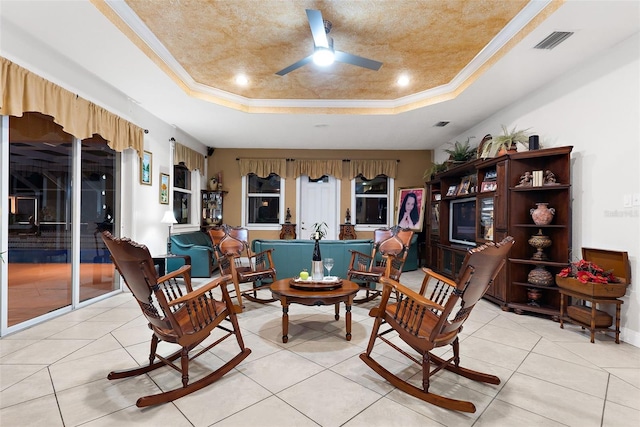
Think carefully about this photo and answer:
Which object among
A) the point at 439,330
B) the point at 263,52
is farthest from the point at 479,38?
the point at 439,330

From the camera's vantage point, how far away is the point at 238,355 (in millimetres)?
2227

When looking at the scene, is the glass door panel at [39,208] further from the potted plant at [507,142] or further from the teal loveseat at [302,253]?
the potted plant at [507,142]

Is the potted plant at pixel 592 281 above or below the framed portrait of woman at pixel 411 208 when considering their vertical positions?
below

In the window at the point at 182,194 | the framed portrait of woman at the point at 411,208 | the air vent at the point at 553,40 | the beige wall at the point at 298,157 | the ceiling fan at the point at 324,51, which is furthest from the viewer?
the beige wall at the point at 298,157

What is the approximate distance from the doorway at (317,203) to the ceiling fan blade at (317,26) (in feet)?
16.1

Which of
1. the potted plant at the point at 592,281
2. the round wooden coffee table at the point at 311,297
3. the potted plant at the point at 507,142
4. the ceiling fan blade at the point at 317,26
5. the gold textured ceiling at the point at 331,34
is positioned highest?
the gold textured ceiling at the point at 331,34

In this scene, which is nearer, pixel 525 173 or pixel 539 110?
pixel 525 173

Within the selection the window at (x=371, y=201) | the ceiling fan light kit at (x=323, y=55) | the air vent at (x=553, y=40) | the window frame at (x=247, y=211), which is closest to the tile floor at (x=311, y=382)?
the ceiling fan light kit at (x=323, y=55)

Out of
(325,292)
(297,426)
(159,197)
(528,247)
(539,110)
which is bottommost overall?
(297,426)

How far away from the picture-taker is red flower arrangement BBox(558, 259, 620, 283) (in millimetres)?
2691

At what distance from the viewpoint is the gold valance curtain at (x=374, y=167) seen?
7.39m

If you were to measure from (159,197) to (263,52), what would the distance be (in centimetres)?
312

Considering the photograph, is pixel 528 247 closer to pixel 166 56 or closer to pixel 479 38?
pixel 479 38

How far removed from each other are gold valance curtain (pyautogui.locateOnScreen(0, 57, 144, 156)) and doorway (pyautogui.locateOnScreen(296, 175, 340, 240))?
157 inches
